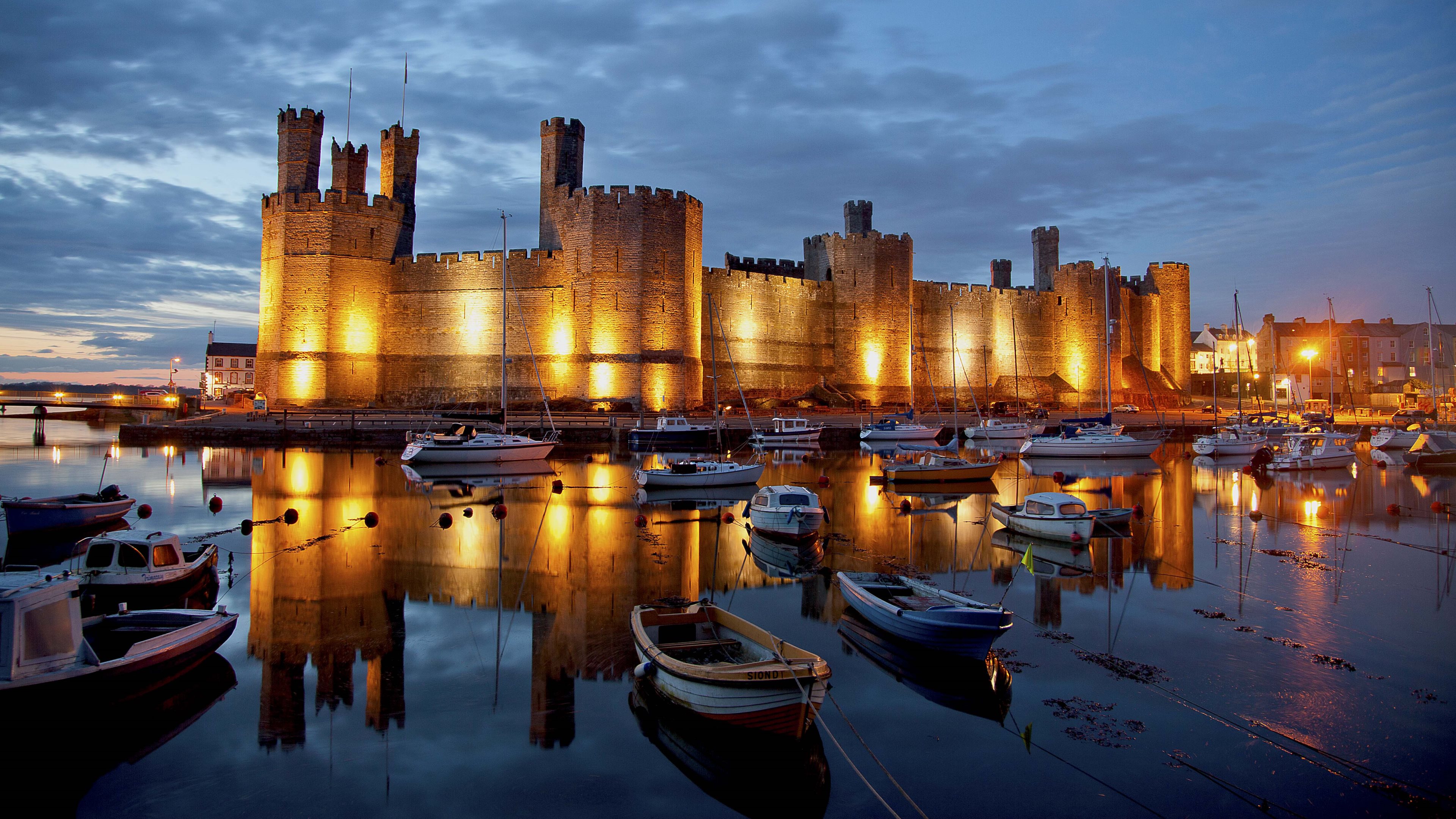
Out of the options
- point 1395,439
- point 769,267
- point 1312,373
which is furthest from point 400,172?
point 1312,373

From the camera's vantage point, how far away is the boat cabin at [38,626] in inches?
229

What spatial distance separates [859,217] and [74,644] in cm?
3845

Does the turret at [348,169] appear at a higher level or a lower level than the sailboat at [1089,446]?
higher

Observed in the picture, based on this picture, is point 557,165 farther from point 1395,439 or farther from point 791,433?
point 1395,439

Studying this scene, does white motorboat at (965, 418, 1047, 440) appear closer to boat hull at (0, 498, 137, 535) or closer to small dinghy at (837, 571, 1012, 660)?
small dinghy at (837, 571, 1012, 660)

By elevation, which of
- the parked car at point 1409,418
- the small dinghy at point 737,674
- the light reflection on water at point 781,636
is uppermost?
the parked car at point 1409,418

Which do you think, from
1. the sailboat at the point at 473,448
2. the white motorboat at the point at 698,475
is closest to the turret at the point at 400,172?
the sailboat at the point at 473,448

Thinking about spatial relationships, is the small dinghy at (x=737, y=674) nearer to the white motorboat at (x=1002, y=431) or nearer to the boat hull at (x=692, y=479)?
the boat hull at (x=692, y=479)

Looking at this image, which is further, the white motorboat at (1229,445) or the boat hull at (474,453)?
the white motorboat at (1229,445)

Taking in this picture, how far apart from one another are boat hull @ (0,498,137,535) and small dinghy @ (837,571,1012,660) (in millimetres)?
12982

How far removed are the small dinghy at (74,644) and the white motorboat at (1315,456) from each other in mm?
28790

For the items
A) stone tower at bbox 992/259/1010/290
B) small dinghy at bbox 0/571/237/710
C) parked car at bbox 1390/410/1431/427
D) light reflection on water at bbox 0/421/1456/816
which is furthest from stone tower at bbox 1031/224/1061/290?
small dinghy at bbox 0/571/237/710

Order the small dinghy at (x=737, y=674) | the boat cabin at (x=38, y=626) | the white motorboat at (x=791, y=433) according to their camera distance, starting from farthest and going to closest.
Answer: the white motorboat at (x=791, y=433)
the boat cabin at (x=38, y=626)
the small dinghy at (x=737, y=674)

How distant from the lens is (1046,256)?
47.6 metres
